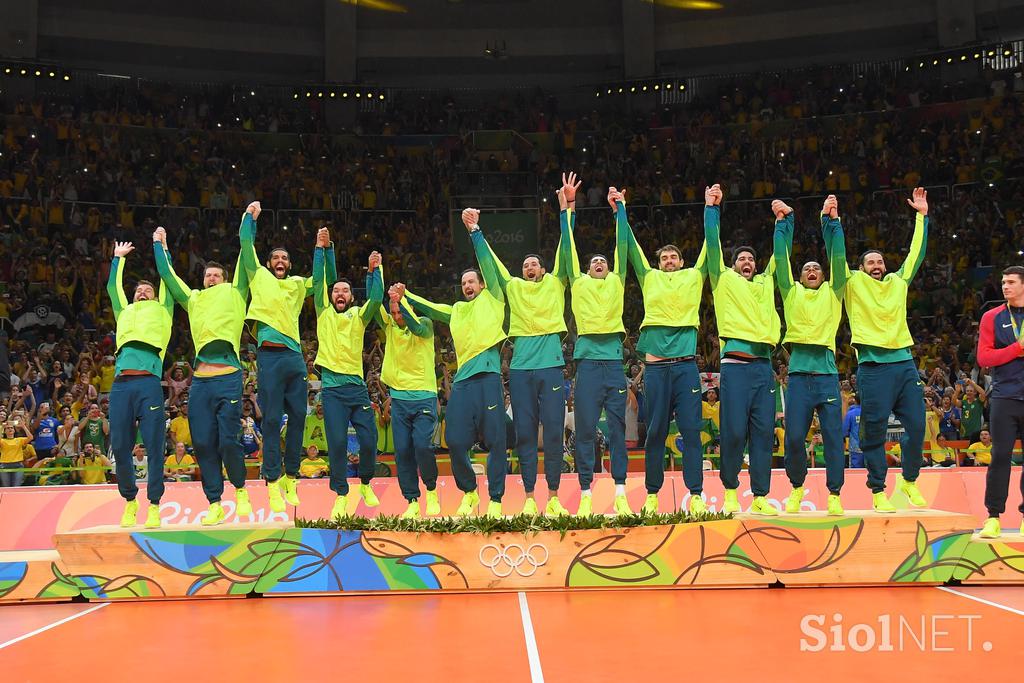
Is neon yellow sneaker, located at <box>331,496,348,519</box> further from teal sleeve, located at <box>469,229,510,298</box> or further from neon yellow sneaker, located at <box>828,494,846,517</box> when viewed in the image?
neon yellow sneaker, located at <box>828,494,846,517</box>

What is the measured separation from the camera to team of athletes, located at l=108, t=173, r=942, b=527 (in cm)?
920

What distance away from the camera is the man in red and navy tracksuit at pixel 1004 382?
8.70 m

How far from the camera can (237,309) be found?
945 centimetres

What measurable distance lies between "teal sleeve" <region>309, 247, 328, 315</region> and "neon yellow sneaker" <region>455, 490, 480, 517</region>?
7.70 ft

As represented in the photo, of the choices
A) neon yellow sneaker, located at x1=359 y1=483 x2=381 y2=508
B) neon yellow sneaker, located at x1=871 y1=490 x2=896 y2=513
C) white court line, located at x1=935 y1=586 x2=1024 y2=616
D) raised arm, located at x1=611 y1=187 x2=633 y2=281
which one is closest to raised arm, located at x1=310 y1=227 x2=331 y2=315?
neon yellow sneaker, located at x1=359 y1=483 x2=381 y2=508

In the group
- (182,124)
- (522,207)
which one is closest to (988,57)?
(522,207)

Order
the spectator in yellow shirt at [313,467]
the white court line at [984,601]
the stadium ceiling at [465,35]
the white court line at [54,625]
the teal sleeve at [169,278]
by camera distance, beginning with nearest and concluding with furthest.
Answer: the white court line at [54,625] → the white court line at [984,601] → the teal sleeve at [169,278] → the spectator in yellow shirt at [313,467] → the stadium ceiling at [465,35]

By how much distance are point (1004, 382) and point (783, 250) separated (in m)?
2.19

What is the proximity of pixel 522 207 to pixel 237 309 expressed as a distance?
1449 cm

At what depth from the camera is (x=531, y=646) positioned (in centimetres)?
652

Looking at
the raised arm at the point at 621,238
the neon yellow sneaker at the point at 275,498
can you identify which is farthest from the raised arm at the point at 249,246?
the raised arm at the point at 621,238

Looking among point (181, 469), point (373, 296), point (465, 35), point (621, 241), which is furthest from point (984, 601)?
point (465, 35)

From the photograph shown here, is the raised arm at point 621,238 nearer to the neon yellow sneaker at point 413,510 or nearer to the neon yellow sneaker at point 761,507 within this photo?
the neon yellow sneaker at point 761,507

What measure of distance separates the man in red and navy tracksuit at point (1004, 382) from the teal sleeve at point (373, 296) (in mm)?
5492
